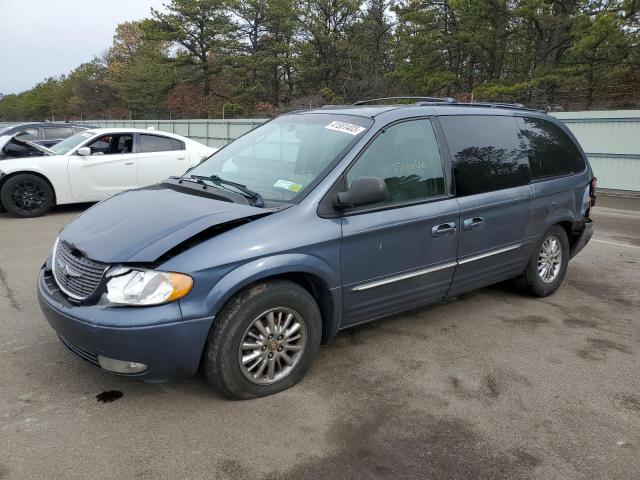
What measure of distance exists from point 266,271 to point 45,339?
2039 mm

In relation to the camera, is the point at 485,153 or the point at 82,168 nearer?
the point at 485,153

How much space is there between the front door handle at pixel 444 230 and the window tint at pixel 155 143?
7.18 meters

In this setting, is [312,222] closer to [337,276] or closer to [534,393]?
[337,276]

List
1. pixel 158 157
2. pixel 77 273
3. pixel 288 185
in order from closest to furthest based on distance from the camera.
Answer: pixel 77 273, pixel 288 185, pixel 158 157

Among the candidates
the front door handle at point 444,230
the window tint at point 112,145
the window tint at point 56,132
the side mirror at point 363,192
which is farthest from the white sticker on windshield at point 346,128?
the window tint at point 56,132

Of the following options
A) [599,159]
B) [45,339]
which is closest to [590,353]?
[45,339]

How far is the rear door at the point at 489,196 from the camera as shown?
422 centimetres

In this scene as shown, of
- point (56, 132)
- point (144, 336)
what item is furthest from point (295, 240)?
point (56, 132)

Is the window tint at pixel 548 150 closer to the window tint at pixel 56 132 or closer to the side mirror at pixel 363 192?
the side mirror at pixel 363 192

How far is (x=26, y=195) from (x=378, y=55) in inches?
1302

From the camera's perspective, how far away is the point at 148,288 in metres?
2.85

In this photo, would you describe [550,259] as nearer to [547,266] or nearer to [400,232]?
[547,266]

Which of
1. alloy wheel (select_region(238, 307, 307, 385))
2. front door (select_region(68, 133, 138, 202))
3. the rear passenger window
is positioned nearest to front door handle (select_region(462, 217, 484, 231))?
alloy wheel (select_region(238, 307, 307, 385))

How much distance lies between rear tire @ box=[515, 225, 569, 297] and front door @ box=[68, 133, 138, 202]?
276 inches
